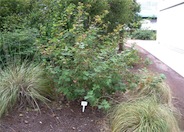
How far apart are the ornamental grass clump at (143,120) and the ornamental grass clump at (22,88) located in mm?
1059

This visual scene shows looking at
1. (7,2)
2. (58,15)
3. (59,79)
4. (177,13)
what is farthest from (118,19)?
(177,13)

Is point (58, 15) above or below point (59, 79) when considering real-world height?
above

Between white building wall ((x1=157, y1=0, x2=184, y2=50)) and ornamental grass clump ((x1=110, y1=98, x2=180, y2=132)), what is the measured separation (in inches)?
407

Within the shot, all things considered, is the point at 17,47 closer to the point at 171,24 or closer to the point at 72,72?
the point at 72,72

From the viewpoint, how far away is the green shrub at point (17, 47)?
13.5 ft

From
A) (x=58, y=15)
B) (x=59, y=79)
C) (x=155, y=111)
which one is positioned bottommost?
(x=155, y=111)

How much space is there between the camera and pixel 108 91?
329cm

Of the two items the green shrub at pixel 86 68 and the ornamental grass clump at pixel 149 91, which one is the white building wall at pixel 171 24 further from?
the green shrub at pixel 86 68

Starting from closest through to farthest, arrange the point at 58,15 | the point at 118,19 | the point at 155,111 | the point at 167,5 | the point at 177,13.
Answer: the point at 155,111
the point at 58,15
the point at 118,19
the point at 177,13
the point at 167,5

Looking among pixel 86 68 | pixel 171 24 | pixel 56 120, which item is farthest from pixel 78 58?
pixel 171 24

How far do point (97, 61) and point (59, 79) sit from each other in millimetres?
543

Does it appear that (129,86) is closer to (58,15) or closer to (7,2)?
(58,15)

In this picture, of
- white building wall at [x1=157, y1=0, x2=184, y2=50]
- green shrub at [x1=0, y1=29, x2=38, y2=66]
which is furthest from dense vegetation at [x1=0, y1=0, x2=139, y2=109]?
white building wall at [x1=157, y1=0, x2=184, y2=50]

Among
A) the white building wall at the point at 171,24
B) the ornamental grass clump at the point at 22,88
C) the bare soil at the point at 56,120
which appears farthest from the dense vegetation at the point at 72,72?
the white building wall at the point at 171,24
